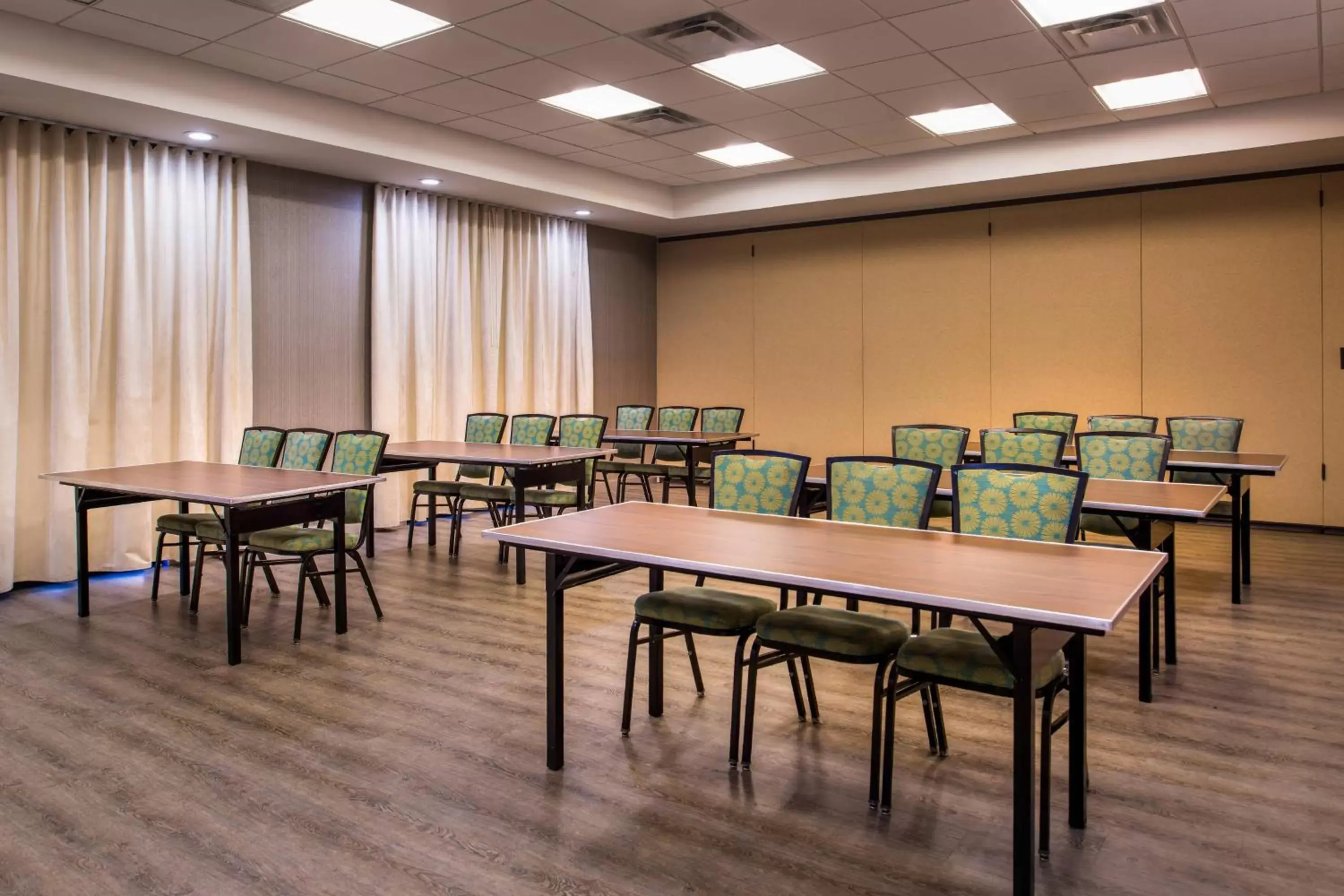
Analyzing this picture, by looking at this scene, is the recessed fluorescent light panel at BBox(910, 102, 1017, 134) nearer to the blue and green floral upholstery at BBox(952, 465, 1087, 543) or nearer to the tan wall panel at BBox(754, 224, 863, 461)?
the tan wall panel at BBox(754, 224, 863, 461)

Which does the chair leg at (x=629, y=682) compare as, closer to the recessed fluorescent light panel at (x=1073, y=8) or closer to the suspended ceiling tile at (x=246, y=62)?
the recessed fluorescent light panel at (x=1073, y=8)

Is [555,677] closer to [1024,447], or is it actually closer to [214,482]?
[214,482]

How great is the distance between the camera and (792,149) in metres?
7.45

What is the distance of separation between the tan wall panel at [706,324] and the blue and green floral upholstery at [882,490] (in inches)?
257

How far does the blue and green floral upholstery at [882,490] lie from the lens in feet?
10.4

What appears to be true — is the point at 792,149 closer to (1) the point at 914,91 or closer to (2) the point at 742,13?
(1) the point at 914,91

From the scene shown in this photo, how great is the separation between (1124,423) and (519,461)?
4050 millimetres

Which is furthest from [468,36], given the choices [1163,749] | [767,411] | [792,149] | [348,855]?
[767,411]

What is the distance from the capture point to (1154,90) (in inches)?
234

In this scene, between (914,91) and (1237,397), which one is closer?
(914,91)

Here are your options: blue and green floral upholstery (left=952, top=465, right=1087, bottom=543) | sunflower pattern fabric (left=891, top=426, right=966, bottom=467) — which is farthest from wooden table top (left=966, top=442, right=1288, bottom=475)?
blue and green floral upholstery (left=952, top=465, right=1087, bottom=543)

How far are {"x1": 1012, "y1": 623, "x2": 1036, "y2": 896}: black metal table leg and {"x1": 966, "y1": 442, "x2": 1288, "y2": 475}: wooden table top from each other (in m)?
2.86

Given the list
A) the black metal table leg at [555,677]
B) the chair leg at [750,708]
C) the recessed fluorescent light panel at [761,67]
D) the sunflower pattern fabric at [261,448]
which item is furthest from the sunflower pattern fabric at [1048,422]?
the sunflower pattern fabric at [261,448]

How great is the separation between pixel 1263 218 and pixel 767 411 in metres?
4.76
